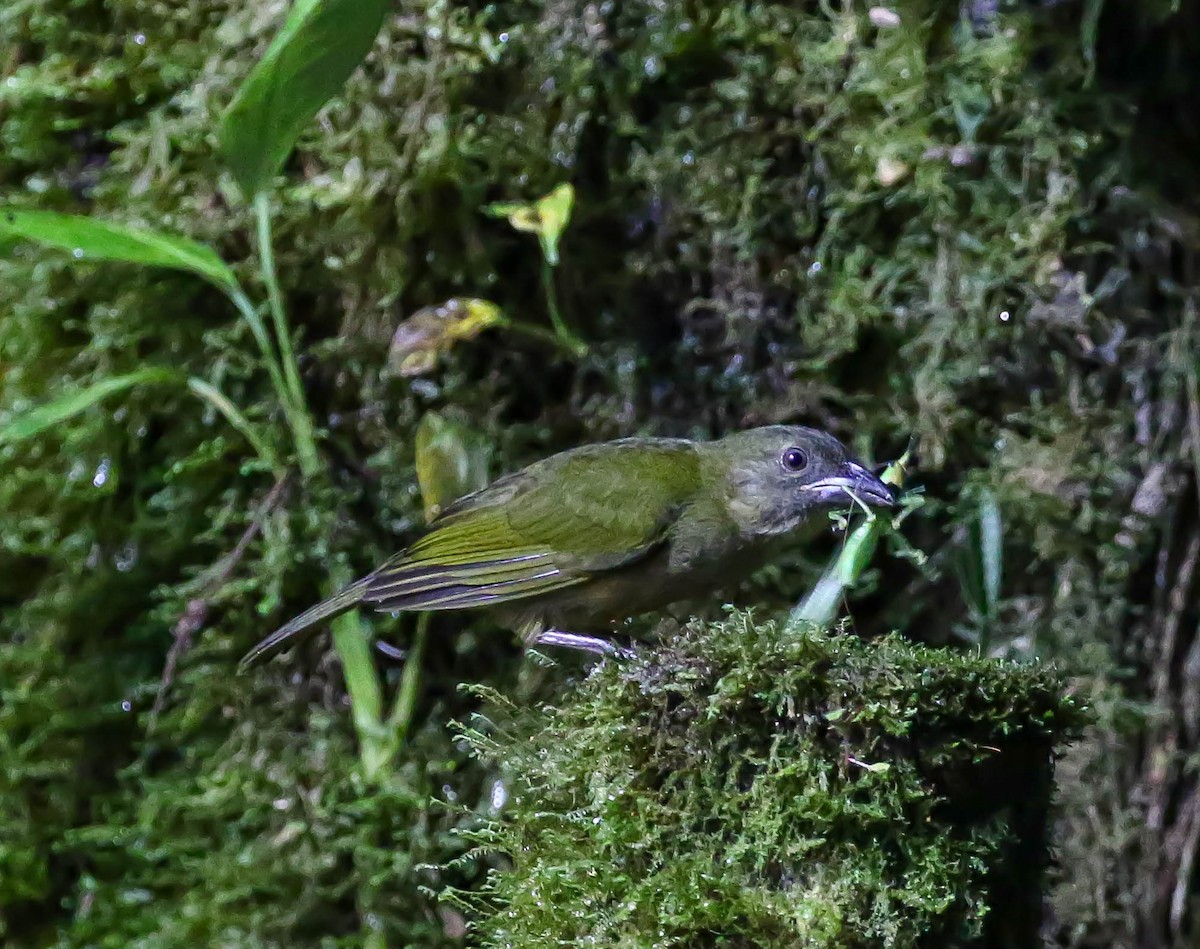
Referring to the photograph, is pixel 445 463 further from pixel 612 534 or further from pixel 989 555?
pixel 989 555

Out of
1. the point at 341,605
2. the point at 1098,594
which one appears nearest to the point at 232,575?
the point at 341,605

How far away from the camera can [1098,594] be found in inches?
99.7

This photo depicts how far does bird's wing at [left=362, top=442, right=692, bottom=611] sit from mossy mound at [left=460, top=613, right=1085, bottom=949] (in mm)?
682

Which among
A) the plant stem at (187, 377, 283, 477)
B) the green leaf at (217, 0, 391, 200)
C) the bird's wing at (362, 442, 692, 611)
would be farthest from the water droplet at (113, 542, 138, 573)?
the green leaf at (217, 0, 391, 200)

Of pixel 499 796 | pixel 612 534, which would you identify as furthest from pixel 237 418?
pixel 499 796

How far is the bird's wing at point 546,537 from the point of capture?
2178 millimetres

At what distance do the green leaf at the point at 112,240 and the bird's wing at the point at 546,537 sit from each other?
31.3 inches

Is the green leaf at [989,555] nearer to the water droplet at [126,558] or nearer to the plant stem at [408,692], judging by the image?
the plant stem at [408,692]

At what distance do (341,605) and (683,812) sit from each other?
1103 mm

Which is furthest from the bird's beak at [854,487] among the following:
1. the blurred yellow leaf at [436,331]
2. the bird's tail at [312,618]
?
the bird's tail at [312,618]

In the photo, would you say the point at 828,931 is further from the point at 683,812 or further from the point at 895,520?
the point at 895,520

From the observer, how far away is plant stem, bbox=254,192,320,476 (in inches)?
97.5

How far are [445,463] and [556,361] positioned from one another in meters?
0.44

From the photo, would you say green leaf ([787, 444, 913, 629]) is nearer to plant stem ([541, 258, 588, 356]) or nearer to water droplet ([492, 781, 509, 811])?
water droplet ([492, 781, 509, 811])
